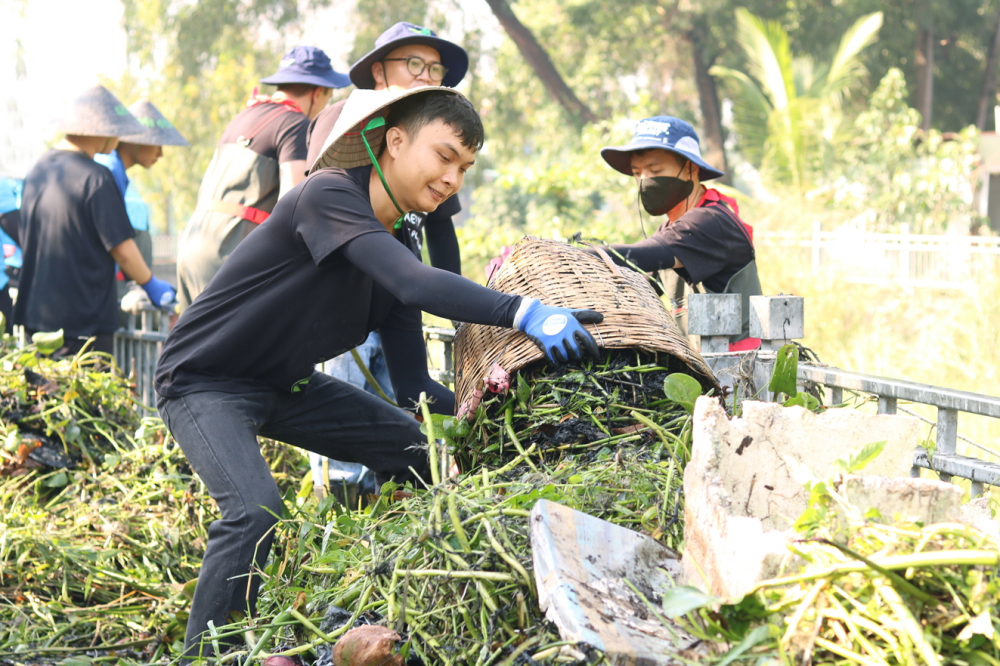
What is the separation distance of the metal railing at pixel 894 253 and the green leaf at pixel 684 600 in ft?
35.9

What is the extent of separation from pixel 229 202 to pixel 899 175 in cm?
1578

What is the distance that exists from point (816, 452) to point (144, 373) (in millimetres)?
4887

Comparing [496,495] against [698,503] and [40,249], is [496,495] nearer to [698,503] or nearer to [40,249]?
[698,503]

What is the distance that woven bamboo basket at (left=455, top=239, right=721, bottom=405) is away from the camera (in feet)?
6.61

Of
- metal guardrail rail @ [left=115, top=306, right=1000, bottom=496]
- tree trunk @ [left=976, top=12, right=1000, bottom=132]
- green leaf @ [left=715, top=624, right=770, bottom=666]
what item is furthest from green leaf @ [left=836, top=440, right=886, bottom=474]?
tree trunk @ [left=976, top=12, right=1000, bottom=132]

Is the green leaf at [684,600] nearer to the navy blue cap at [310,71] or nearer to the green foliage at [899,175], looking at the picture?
the navy blue cap at [310,71]

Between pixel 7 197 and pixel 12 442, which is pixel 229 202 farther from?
pixel 7 197

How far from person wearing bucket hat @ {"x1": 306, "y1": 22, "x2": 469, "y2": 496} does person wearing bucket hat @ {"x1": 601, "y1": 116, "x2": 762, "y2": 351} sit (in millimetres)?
671

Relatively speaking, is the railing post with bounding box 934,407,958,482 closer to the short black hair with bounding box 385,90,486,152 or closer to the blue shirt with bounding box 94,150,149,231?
the short black hair with bounding box 385,90,486,152

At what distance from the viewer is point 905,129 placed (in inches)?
672

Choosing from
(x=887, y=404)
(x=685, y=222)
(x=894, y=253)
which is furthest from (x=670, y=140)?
(x=894, y=253)

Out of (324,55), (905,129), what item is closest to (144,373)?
(324,55)

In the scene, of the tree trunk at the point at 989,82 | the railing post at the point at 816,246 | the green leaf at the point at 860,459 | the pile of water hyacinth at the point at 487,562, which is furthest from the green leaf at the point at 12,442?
the tree trunk at the point at 989,82

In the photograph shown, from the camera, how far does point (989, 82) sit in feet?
77.9
